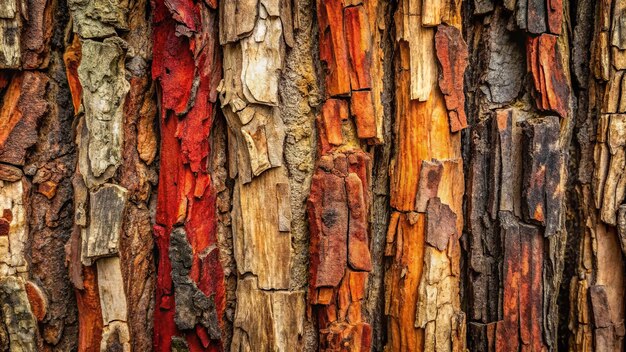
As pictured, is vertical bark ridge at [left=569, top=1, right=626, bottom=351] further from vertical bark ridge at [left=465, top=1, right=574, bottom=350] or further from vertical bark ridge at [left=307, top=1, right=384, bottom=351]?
vertical bark ridge at [left=307, top=1, right=384, bottom=351]

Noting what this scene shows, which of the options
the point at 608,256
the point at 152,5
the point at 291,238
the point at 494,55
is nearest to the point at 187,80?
the point at 152,5

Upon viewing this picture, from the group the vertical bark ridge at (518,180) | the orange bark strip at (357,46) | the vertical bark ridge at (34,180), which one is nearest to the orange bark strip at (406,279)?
the vertical bark ridge at (518,180)

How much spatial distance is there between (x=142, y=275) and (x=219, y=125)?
84cm

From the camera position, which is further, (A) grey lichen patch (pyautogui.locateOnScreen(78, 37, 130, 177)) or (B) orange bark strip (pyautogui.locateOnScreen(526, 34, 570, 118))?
(B) orange bark strip (pyautogui.locateOnScreen(526, 34, 570, 118))

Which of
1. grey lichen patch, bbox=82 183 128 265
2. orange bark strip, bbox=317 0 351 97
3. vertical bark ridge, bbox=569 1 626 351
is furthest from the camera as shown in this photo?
vertical bark ridge, bbox=569 1 626 351

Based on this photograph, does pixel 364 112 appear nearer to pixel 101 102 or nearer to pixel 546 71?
pixel 546 71

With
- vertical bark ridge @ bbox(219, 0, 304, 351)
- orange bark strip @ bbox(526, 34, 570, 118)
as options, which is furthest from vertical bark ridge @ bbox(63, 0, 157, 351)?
orange bark strip @ bbox(526, 34, 570, 118)

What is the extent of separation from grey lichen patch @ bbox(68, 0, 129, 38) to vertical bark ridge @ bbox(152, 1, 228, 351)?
0.64ft

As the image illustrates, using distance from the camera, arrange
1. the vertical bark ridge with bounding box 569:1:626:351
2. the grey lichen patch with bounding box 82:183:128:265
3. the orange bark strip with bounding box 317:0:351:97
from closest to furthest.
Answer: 1. the grey lichen patch with bounding box 82:183:128:265
2. the orange bark strip with bounding box 317:0:351:97
3. the vertical bark ridge with bounding box 569:1:626:351

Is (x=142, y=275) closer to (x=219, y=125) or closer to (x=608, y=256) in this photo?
(x=219, y=125)

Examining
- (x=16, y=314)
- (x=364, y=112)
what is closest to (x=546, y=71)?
(x=364, y=112)

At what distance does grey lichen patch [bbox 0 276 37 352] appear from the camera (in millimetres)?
2230

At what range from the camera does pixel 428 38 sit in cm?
236

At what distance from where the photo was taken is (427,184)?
232 cm
